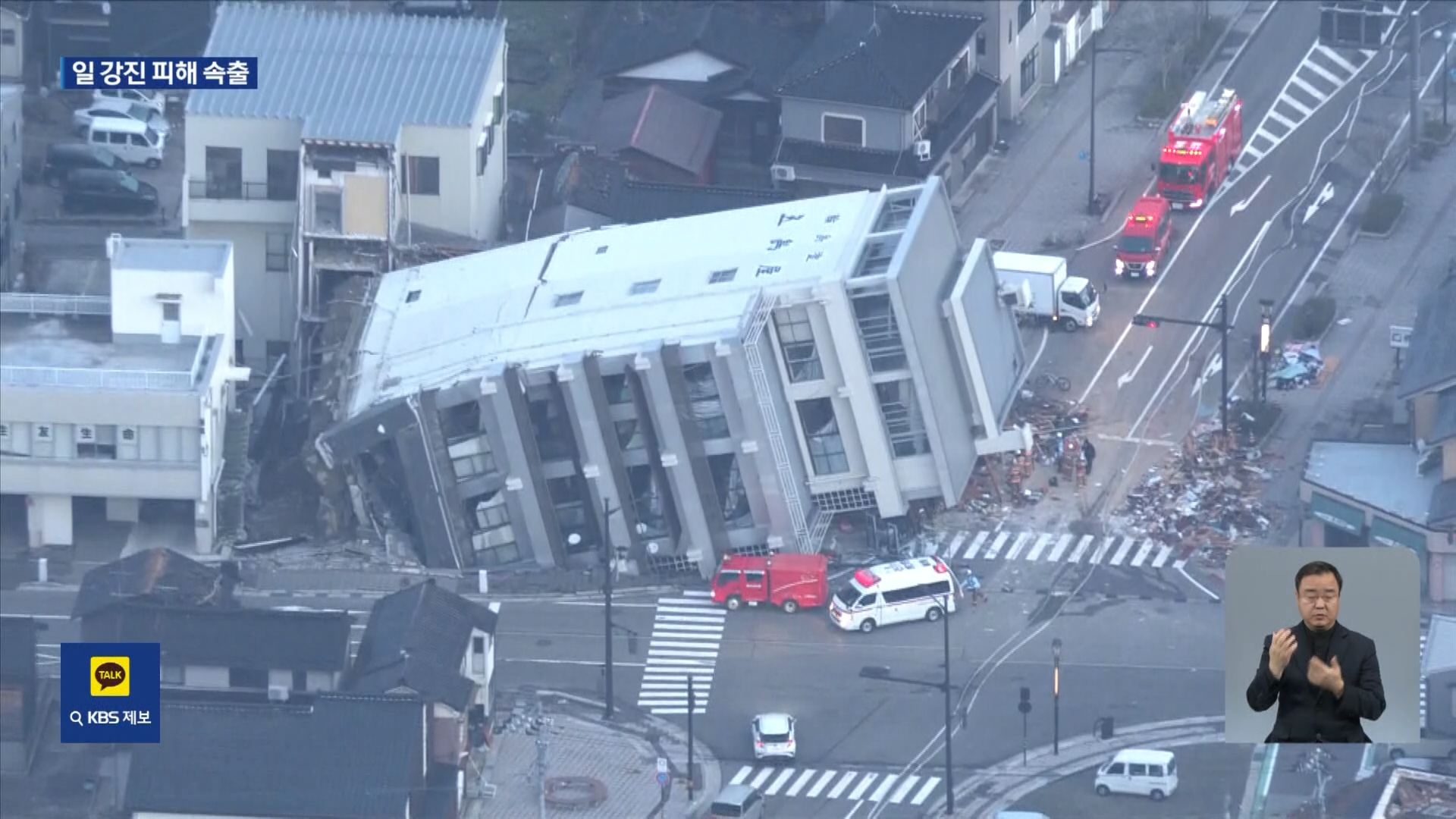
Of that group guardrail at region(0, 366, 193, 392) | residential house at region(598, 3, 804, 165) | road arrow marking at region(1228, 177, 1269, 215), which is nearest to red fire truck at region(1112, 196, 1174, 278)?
road arrow marking at region(1228, 177, 1269, 215)

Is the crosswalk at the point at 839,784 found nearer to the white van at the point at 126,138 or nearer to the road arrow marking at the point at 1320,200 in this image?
the road arrow marking at the point at 1320,200

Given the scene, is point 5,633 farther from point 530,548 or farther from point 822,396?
point 822,396

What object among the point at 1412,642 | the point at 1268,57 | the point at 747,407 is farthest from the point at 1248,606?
the point at 1268,57

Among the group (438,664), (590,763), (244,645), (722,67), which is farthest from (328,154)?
(590,763)

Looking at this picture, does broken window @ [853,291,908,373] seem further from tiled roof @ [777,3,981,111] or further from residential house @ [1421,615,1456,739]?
tiled roof @ [777,3,981,111]

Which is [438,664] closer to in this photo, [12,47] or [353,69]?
[353,69]

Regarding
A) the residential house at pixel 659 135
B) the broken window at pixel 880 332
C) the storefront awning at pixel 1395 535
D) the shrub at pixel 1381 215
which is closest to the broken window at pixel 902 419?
the broken window at pixel 880 332

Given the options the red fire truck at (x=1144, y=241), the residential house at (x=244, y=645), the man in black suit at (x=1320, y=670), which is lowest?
the residential house at (x=244, y=645)
